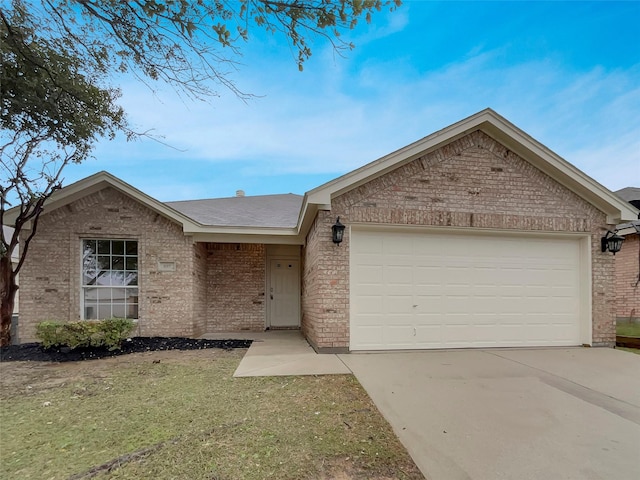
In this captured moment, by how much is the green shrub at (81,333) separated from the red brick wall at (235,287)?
317cm

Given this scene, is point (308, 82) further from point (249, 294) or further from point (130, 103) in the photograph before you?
point (249, 294)

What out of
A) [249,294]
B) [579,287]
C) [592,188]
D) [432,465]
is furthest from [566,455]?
[249,294]

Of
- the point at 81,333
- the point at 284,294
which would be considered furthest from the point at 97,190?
the point at 284,294

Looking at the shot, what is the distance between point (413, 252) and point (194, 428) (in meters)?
4.83

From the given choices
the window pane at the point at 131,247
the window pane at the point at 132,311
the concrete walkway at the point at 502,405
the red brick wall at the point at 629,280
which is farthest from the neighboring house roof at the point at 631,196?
the window pane at the point at 132,311

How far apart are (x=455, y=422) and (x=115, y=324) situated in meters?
6.06

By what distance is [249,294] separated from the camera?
962cm

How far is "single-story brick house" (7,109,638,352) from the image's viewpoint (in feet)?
20.6

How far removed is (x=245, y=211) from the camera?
1020 centimetres

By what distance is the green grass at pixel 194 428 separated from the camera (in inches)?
95.3

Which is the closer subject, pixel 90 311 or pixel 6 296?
pixel 6 296

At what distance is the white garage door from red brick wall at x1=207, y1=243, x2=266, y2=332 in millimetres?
4230

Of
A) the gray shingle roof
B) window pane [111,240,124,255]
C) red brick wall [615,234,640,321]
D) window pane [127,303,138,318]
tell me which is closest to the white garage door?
the gray shingle roof

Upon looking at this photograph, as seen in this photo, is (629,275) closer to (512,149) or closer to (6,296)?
(512,149)
